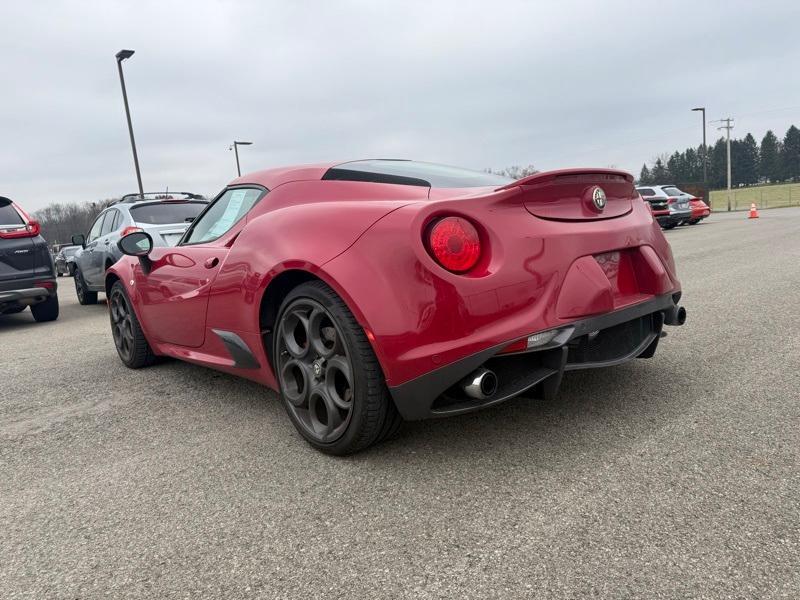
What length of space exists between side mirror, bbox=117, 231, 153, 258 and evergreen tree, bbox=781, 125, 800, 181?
11841cm

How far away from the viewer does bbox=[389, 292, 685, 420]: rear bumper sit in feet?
6.95

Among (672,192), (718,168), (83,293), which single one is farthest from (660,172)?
(83,293)

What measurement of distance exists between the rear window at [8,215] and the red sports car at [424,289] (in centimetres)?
558

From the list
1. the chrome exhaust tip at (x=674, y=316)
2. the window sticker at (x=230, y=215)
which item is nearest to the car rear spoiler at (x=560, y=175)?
the chrome exhaust tip at (x=674, y=316)

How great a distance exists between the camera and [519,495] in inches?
81.0

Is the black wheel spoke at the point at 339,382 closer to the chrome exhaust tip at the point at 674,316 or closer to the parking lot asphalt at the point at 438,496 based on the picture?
the parking lot asphalt at the point at 438,496

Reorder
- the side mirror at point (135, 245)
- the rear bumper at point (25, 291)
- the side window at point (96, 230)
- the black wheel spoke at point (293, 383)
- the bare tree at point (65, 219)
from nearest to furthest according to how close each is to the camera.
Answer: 1. the black wheel spoke at point (293, 383)
2. the side mirror at point (135, 245)
3. the rear bumper at point (25, 291)
4. the side window at point (96, 230)
5. the bare tree at point (65, 219)

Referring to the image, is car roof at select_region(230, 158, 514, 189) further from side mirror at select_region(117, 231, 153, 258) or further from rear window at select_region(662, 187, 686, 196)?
rear window at select_region(662, 187, 686, 196)

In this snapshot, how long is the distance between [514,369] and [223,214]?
2.03 metres

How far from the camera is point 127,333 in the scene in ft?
14.6

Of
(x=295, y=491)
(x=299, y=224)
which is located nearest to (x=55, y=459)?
(x=295, y=491)

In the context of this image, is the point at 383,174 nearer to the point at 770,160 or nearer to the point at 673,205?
the point at 673,205

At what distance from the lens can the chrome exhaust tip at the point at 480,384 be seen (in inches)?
82.0

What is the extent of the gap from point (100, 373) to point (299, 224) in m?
2.68
